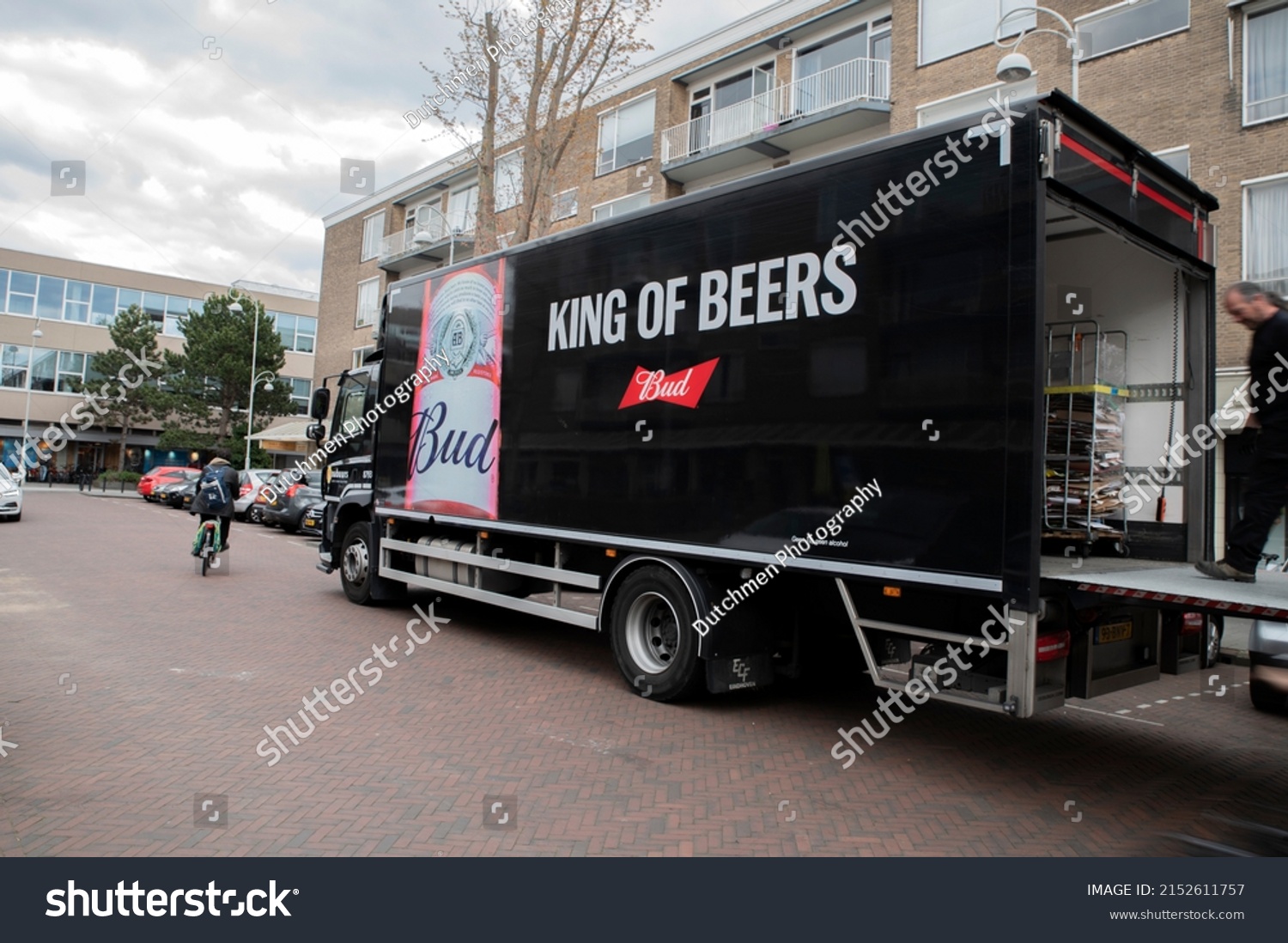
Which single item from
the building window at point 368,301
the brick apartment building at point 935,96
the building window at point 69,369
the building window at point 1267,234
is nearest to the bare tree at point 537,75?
the brick apartment building at point 935,96

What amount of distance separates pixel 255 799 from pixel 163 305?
5998 cm

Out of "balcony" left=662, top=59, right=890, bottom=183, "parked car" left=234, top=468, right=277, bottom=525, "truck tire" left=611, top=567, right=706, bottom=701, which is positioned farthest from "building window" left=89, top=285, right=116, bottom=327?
"truck tire" left=611, top=567, right=706, bottom=701

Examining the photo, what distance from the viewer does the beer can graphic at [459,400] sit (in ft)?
26.5

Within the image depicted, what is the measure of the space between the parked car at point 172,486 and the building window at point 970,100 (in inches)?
995

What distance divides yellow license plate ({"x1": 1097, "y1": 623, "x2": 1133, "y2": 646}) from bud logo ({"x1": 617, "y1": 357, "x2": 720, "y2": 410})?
286 cm

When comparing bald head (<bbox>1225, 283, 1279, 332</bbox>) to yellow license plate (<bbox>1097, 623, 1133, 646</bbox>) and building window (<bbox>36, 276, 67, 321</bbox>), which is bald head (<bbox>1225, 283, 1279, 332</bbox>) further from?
building window (<bbox>36, 276, 67, 321</bbox>)

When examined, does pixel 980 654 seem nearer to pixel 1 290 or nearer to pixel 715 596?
pixel 715 596

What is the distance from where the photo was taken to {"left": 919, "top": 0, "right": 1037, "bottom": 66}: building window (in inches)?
659

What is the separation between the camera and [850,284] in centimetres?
519

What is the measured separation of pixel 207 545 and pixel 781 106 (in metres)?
16.1

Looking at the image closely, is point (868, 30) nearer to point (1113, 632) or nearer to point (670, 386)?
point (670, 386)

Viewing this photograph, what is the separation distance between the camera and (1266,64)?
13.9 meters

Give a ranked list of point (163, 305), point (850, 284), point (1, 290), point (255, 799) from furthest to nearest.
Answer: point (163, 305) < point (1, 290) < point (850, 284) < point (255, 799)
